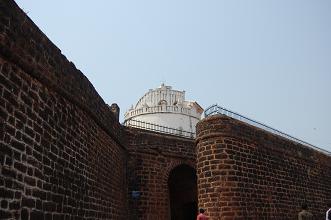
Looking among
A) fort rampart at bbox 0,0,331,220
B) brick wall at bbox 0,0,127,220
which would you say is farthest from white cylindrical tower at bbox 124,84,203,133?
brick wall at bbox 0,0,127,220

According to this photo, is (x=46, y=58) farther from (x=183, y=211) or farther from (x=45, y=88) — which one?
(x=183, y=211)

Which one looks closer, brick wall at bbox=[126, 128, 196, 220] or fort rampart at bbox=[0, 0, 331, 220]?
fort rampart at bbox=[0, 0, 331, 220]

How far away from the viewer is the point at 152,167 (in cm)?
1303

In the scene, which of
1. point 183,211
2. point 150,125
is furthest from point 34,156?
point 150,125

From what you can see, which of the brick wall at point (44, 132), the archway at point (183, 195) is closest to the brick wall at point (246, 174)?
the brick wall at point (44, 132)

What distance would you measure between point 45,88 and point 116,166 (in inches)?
212

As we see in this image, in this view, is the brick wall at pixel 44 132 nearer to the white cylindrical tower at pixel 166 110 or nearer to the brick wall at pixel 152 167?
the brick wall at pixel 152 167

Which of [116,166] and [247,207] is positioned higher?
[116,166]

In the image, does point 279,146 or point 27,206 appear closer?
point 27,206

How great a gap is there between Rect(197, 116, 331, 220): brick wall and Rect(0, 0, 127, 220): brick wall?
278 centimetres

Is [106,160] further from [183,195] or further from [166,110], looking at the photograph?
[166,110]

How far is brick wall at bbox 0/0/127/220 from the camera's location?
5.08 m

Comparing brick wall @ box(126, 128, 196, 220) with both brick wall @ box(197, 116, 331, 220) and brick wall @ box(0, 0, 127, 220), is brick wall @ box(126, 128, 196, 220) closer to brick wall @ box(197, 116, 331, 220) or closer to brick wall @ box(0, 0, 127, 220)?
brick wall @ box(0, 0, 127, 220)

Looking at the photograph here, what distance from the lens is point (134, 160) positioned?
42.3 ft
